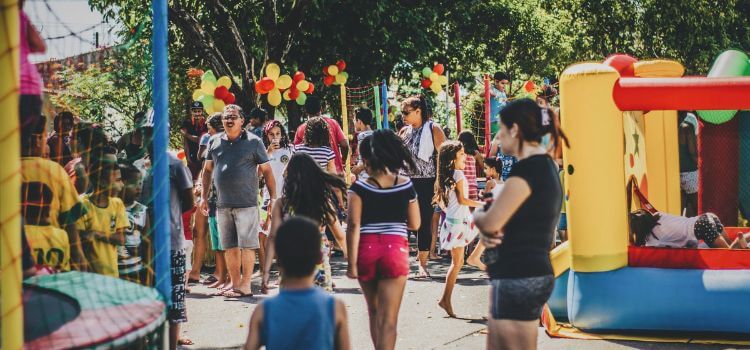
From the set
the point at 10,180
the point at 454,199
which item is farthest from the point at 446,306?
the point at 10,180

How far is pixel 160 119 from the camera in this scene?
4.85m

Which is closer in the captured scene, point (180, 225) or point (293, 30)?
point (180, 225)

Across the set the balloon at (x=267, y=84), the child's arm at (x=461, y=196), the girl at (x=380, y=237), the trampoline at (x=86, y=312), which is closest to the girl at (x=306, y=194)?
the girl at (x=380, y=237)

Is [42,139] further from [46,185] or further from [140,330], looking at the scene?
[140,330]

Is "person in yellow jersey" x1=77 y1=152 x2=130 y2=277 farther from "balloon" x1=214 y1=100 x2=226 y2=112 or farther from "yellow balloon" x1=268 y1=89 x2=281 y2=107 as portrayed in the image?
"yellow balloon" x1=268 y1=89 x2=281 y2=107

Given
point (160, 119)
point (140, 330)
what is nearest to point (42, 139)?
point (160, 119)

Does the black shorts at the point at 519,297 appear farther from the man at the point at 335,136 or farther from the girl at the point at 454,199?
the man at the point at 335,136

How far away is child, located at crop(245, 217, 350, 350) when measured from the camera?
348 cm

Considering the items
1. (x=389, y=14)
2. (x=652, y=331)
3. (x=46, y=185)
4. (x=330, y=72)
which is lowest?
(x=652, y=331)

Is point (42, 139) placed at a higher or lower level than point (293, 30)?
lower

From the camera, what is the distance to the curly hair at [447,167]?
8.20 m

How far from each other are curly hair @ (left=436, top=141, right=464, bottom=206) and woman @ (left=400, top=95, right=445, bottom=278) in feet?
4.14

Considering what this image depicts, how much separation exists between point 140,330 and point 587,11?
2438 cm

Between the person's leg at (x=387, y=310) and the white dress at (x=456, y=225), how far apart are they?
260cm
